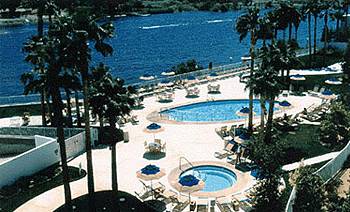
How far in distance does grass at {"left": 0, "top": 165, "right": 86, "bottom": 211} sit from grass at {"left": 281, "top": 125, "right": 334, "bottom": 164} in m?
15.0

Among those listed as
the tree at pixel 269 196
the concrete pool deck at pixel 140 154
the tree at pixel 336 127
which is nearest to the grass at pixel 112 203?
the concrete pool deck at pixel 140 154

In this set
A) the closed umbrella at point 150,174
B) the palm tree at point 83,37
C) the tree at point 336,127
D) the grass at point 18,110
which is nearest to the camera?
the palm tree at point 83,37

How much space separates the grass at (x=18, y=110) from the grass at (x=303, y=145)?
24517mm

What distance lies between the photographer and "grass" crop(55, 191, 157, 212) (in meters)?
24.2

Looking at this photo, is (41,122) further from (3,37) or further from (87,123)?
(3,37)

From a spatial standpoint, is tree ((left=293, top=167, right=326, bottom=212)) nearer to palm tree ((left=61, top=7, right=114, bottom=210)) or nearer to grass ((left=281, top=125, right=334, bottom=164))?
grass ((left=281, top=125, right=334, bottom=164))

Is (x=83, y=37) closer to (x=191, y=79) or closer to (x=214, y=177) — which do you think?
(x=214, y=177)

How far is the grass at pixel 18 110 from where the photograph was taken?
42406 millimetres

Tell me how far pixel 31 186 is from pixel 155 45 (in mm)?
88726

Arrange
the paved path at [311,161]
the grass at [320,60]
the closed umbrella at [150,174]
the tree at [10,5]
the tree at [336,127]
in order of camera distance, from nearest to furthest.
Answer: the closed umbrella at [150,174]
the paved path at [311,161]
the tree at [336,127]
the grass at [320,60]
the tree at [10,5]

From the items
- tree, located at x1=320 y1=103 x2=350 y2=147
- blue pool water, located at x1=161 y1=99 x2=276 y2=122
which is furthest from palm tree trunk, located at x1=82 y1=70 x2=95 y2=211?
tree, located at x1=320 y1=103 x2=350 y2=147

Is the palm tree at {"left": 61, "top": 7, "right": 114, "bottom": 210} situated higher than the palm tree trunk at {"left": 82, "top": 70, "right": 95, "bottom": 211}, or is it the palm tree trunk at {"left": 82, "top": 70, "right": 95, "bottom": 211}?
the palm tree at {"left": 61, "top": 7, "right": 114, "bottom": 210}

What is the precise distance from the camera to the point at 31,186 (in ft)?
89.0

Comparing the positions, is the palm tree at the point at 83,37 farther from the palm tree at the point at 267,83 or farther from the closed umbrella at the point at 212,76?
the closed umbrella at the point at 212,76
